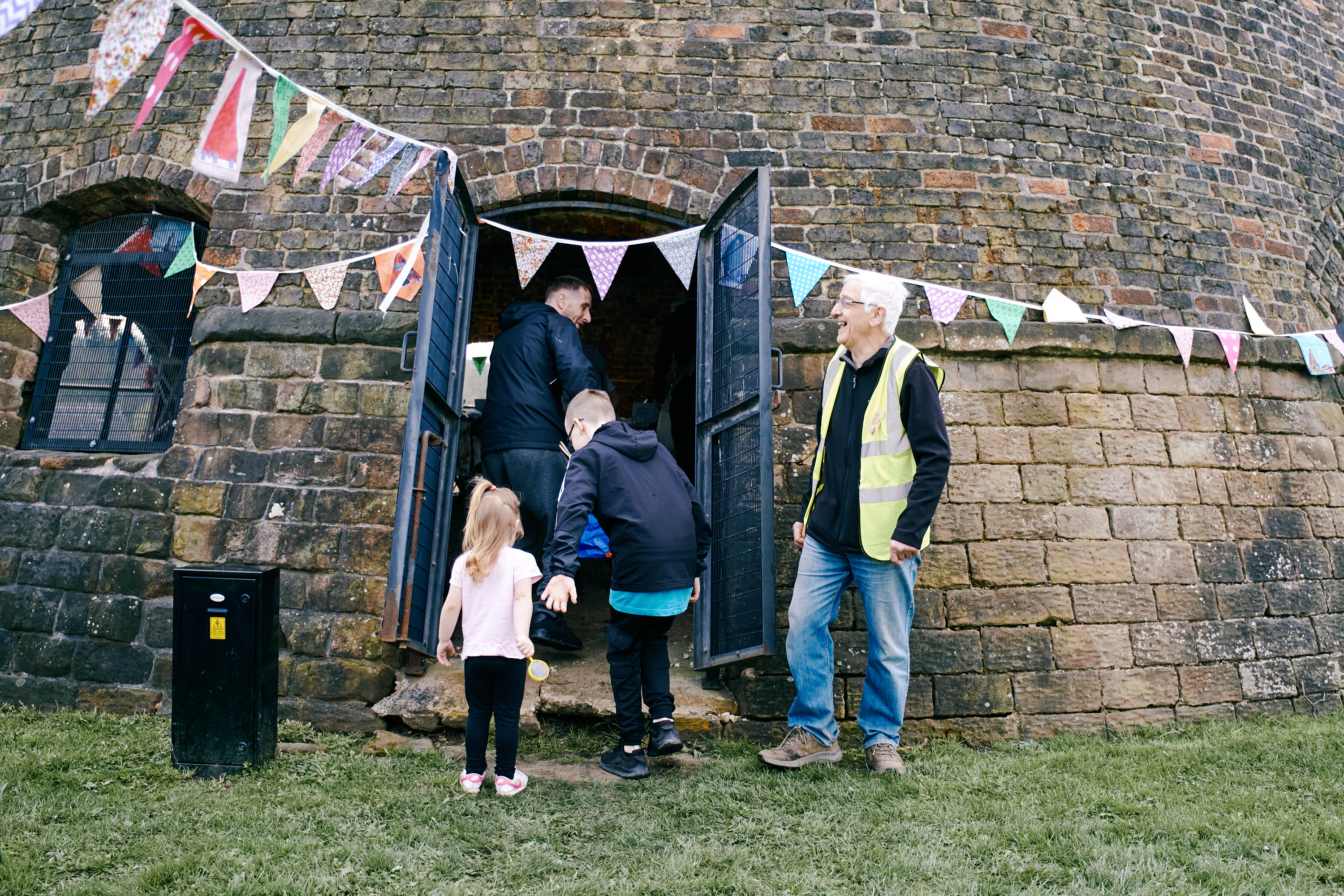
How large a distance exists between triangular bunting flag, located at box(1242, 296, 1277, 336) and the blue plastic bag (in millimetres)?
4587

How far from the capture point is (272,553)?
4590 millimetres

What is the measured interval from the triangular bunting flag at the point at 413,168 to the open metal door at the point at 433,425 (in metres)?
0.26

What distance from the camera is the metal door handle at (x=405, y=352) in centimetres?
433

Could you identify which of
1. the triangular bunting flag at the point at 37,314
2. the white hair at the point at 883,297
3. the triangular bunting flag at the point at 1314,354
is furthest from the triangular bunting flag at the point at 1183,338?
the triangular bunting flag at the point at 37,314

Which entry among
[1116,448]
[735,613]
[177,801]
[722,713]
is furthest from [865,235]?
[177,801]

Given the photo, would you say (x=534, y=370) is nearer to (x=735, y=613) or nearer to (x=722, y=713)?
(x=735, y=613)

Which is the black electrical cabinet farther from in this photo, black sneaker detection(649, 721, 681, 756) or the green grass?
black sneaker detection(649, 721, 681, 756)

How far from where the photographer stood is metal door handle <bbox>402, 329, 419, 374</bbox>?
433 centimetres

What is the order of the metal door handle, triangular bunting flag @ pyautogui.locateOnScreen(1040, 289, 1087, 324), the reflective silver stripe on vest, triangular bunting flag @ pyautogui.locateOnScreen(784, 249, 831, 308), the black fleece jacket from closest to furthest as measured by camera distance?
the black fleece jacket, the reflective silver stripe on vest, the metal door handle, triangular bunting flag @ pyautogui.locateOnScreen(784, 249, 831, 308), triangular bunting flag @ pyautogui.locateOnScreen(1040, 289, 1087, 324)

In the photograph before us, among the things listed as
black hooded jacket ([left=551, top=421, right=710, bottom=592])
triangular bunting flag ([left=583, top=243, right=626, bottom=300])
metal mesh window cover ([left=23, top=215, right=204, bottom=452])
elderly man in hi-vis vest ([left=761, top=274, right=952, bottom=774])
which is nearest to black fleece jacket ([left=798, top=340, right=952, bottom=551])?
elderly man in hi-vis vest ([left=761, top=274, right=952, bottom=774])

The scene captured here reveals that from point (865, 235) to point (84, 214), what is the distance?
552 cm

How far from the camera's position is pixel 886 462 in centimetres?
345

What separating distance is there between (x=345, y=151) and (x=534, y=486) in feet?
7.33

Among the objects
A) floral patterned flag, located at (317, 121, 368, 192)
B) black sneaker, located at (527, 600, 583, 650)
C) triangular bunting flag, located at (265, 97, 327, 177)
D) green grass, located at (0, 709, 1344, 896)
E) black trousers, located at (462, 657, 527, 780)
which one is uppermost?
floral patterned flag, located at (317, 121, 368, 192)
